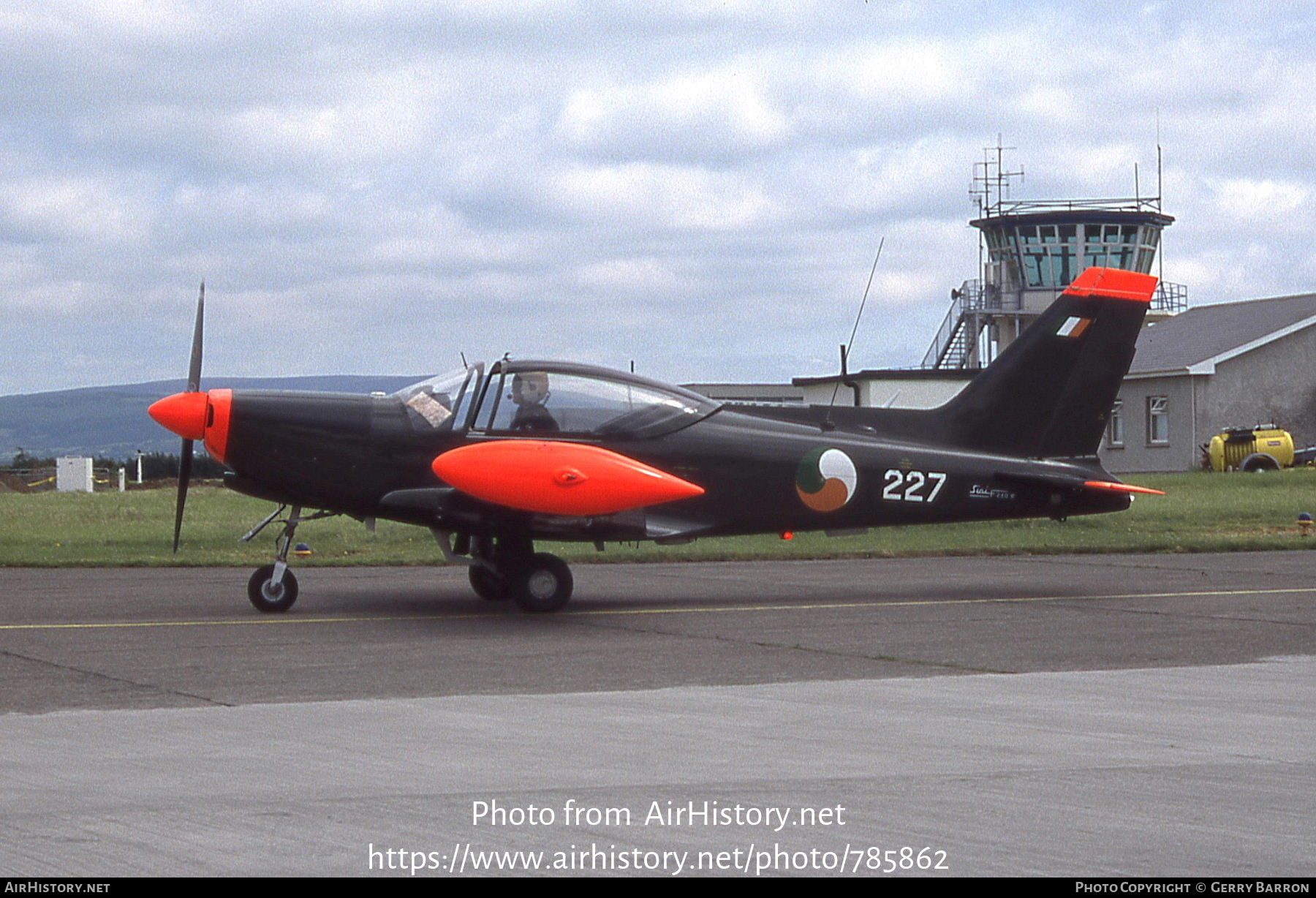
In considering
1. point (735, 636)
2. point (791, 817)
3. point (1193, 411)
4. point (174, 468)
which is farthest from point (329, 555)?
point (174, 468)

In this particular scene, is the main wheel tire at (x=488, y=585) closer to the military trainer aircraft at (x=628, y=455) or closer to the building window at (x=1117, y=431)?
the military trainer aircraft at (x=628, y=455)

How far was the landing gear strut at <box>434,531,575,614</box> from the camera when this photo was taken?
14.8 metres

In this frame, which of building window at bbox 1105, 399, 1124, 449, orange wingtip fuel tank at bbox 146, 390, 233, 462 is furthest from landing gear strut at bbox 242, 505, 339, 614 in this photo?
building window at bbox 1105, 399, 1124, 449

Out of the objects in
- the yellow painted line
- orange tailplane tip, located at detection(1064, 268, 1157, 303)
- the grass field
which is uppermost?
orange tailplane tip, located at detection(1064, 268, 1157, 303)

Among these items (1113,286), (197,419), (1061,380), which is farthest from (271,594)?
(1113,286)

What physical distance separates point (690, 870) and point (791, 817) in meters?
0.85

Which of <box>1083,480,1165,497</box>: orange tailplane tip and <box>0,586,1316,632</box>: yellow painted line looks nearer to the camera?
<box>0,586,1316,632</box>: yellow painted line

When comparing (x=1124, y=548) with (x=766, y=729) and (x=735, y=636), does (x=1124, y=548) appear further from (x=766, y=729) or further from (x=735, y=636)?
(x=766, y=729)

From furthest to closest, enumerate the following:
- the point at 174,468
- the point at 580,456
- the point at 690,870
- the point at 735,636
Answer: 1. the point at 174,468
2. the point at 580,456
3. the point at 735,636
4. the point at 690,870

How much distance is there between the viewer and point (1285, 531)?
25.0 meters

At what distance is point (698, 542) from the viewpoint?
926 inches

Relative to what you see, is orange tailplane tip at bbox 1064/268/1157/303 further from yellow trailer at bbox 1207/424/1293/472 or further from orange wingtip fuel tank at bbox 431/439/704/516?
yellow trailer at bbox 1207/424/1293/472

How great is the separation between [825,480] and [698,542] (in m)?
8.10

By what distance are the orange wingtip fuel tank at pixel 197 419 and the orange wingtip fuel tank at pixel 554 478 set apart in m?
1.94
